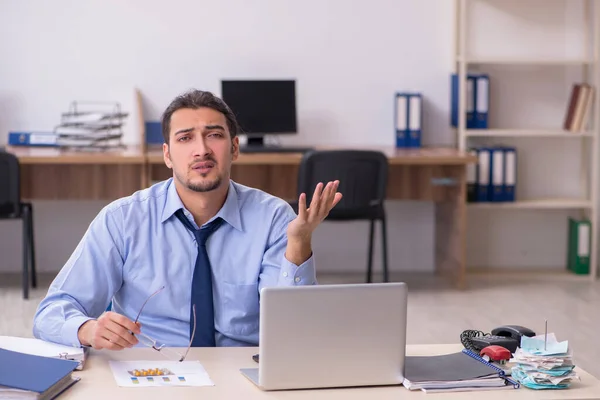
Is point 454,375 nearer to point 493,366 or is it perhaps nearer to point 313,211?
point 493,366

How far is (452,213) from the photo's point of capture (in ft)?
18.6

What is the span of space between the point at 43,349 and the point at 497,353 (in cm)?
96

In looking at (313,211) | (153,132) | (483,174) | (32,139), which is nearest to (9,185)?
(32,139)

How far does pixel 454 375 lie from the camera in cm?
187

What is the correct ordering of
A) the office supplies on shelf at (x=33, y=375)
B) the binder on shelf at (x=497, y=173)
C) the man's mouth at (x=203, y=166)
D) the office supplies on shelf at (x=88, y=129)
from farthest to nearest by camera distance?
the binder on shelf at (x=497, y=173) < the office supplies on shelf at (x=88, y=129) < the man's mouth at (x=203, y=166) < the office supplies on shelf at (x=33, y=375)

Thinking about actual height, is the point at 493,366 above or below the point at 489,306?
above

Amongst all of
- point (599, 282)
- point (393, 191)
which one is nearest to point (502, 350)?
point (393, 191)

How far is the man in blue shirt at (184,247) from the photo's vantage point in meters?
Result: 2.29

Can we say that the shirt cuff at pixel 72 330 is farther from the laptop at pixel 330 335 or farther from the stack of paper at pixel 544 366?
the stack of paper at pixel 544 366

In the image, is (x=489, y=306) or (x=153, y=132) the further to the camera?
(x=153, y=132)

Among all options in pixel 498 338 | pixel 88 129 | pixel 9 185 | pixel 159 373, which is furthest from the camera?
pixel 88 129

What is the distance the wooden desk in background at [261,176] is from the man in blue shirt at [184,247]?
2.87m

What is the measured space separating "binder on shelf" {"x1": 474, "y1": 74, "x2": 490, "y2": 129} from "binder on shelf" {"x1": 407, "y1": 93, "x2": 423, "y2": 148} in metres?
0.35

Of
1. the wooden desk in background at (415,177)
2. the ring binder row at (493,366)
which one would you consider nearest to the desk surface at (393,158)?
the wooden desk in background at (415,177)
